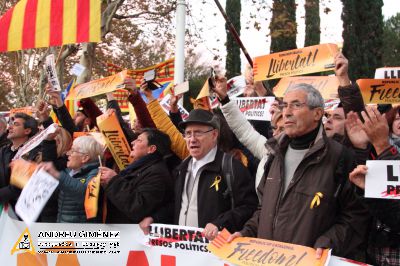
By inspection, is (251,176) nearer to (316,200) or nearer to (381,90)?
(316,200)

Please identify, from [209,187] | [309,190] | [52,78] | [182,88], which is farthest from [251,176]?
[52,78]

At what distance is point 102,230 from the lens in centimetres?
424

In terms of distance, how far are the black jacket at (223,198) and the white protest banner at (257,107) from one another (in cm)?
144

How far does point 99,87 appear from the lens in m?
5.38

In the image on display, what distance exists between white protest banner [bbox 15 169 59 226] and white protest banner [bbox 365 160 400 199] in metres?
→ 2.28

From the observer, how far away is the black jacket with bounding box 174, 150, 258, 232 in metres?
3.64

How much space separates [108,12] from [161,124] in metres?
9.57

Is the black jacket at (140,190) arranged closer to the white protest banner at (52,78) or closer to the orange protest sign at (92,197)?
the orange protest sign at (92,197)

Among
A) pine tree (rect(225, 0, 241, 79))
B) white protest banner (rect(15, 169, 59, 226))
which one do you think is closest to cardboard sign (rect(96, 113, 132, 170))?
white protest banner (rect(15, 169, 59, 226))

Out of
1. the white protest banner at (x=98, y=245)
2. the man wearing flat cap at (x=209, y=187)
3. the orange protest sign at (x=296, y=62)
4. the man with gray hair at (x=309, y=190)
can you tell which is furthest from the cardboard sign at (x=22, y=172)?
the orange protest sign at (x=296, y=62)

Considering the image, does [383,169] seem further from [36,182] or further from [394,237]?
[36,182]

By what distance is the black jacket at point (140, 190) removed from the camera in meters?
3.87

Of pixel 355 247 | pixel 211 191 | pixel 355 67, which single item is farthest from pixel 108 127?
pixel 355 67

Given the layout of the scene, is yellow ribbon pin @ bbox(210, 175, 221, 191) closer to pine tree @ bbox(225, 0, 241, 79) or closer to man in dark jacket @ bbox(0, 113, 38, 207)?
man in dark jacket @ bbox(0, 113, 38, 207)
